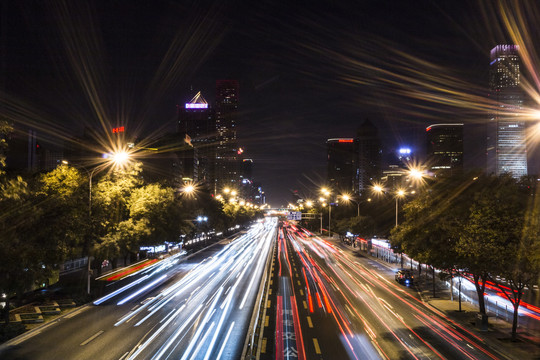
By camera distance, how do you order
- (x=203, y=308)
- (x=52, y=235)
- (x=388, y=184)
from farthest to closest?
1. (x=388, y=184)
2. (x=203, y=308)
3. (x=52, y=235)

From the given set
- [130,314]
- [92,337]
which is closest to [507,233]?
[92,337]

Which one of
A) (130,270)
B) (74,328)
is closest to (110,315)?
(74,328)

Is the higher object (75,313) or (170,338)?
(170,338)

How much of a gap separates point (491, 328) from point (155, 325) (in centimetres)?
1883

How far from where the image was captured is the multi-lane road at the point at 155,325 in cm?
1645

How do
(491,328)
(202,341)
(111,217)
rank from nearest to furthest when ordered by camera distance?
(202,341), (491,328), (111,217)

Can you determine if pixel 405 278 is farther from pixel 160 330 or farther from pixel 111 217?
pixel 111 217

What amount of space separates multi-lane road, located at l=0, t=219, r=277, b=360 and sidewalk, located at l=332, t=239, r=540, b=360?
12.6m

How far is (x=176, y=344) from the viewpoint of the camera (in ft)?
56.8

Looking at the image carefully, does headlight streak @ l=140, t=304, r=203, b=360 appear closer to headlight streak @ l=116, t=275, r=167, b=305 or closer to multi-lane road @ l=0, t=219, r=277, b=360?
multi-lane road @ l=0, t=219, r=277, b=360

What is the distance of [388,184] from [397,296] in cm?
16885

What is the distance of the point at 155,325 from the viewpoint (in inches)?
799

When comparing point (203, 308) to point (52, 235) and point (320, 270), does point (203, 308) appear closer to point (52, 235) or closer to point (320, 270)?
point (52, 235)

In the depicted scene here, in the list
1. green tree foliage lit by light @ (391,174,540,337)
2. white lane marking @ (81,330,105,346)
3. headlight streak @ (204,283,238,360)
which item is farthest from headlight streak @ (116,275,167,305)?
green tree foliage lit by light @ (391,174,540,337)
